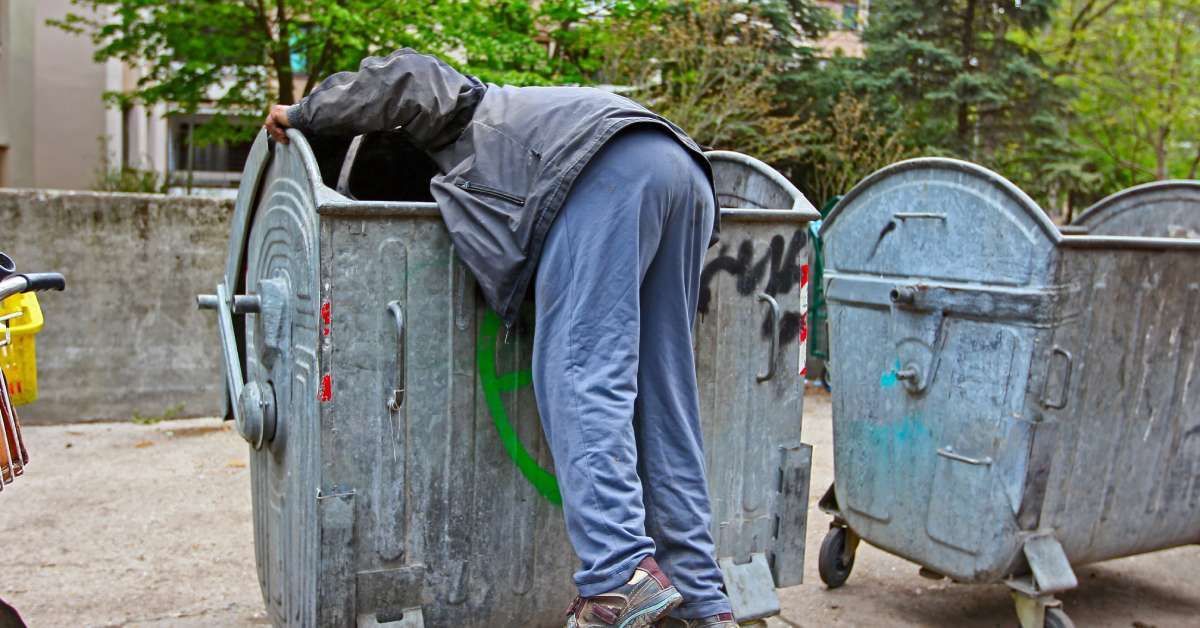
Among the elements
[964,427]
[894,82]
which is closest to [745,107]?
[894,82]

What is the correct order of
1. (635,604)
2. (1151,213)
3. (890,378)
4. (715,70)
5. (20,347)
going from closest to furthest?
1. (635,604)
2. (20,347)
3. (890,378)
4. (1151,213)
5. (715,70)

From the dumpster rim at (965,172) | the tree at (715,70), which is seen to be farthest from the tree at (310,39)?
the dumpster rim at (965,172)

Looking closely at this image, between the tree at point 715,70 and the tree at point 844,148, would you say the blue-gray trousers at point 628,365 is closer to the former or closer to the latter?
the tree at point 715,70

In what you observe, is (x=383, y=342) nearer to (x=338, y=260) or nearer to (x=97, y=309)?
(x=338, y=260)

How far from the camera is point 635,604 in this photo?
Result: 2379 millimetres

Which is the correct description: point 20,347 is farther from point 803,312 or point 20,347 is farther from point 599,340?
point 803,312

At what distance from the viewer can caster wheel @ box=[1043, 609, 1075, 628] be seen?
3.87 meters

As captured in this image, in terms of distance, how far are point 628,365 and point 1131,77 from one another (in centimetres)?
1938

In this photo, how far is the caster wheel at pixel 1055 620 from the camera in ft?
12.7

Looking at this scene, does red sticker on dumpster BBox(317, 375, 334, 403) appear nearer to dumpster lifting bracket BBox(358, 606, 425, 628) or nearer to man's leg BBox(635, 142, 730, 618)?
dumpster lifting bracket BBox(358, 606, 425, 628)

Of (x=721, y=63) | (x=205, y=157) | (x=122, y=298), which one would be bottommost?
(x=122, y=298)

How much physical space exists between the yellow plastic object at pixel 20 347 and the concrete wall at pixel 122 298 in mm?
4101

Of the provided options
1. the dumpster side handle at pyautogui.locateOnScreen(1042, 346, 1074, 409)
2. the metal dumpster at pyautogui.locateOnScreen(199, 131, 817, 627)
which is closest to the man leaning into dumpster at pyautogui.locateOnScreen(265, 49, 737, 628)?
the metal dumpster at pyautogui.locateOnScreen(199, 131, 817, 627)

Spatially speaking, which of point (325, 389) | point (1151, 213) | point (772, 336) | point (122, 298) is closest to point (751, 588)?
point (772, 336)
